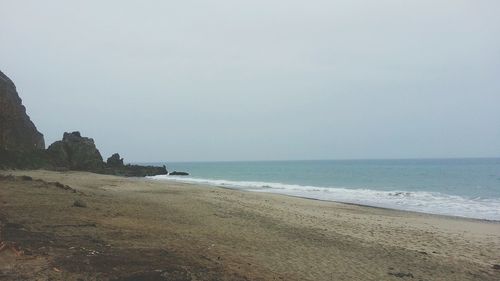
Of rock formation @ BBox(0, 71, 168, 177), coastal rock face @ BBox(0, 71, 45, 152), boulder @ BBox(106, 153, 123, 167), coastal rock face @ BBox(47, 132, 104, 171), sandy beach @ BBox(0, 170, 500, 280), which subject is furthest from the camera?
boulder @ BBox(106, 153, 123, 167)

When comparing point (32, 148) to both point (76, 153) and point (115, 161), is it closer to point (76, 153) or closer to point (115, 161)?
point (76, 153)

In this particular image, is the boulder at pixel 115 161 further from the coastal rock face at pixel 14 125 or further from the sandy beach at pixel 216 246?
the sandy beach at pixel 216 246

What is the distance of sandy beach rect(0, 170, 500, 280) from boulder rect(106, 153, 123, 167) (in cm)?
6117

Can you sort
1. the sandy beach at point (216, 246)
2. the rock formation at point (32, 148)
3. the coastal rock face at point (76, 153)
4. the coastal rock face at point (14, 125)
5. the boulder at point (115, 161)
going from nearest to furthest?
the sandy beach at point (216, 246) < the coastal rock face at point (14, 125) < the rock formation at point (32, 148) < the coastal rock face at point (76, 153) < the boulder at point (115, 161)

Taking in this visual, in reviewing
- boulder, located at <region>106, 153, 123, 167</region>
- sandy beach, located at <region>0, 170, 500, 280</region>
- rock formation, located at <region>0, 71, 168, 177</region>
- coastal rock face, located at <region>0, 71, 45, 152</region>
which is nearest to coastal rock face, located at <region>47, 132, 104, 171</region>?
rock formation, located at <region>0, 71, 168, 177</region>

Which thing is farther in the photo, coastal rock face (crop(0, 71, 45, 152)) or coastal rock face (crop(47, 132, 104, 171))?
coastal rock face (crop(47, 132, 104, 171))

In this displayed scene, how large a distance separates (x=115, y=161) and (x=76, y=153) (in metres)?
19.8

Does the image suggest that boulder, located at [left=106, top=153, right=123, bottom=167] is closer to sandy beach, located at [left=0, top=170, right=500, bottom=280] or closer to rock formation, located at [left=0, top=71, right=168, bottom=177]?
rock formation, located at [left=0, top=71, right=168, bottom=177]

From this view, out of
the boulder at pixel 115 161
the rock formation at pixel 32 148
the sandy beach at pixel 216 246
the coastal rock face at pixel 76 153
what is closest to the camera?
the sandy beach at pixel 216 246

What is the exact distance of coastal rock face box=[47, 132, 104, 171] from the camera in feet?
174

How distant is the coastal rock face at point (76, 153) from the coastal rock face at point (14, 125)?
231cm

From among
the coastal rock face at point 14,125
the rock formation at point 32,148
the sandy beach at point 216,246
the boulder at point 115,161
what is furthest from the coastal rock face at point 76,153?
the sandy beach at point 216,246

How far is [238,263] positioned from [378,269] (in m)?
3.60

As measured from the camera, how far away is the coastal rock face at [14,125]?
24.4m
